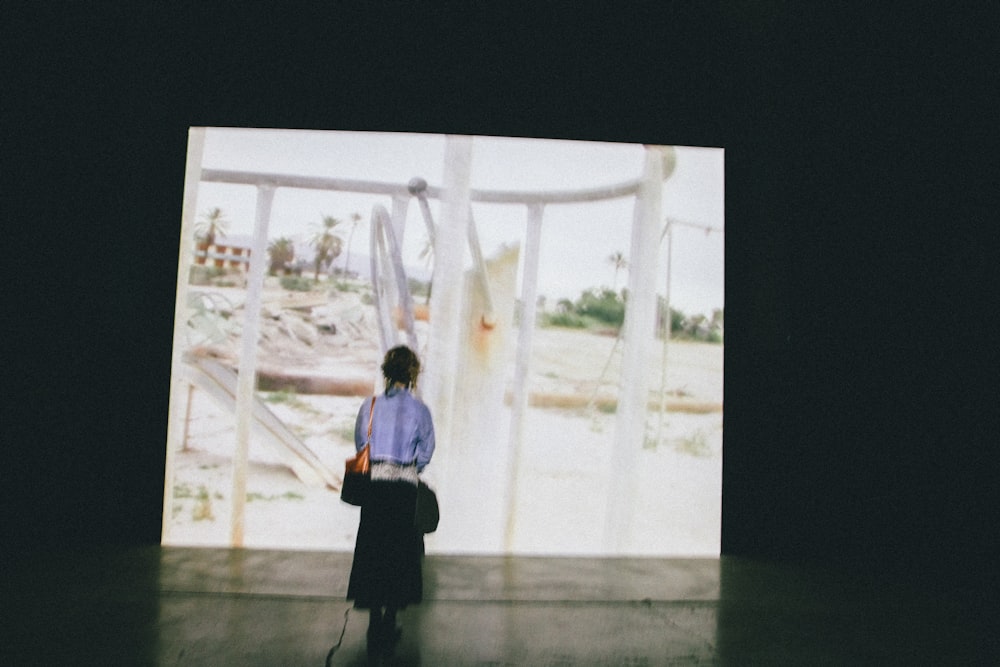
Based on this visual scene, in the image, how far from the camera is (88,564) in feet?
8.92

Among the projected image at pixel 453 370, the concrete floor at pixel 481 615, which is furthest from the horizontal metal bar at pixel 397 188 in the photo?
the concrete floor at pixel 481 615

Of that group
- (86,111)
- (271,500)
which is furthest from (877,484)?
(86,111)

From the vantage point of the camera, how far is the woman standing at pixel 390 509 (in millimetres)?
2027

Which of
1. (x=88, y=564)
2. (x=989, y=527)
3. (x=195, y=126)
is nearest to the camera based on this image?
Result: (x=88, y=564)

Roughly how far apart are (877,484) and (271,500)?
333 centimetres

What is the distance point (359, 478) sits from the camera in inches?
80.7

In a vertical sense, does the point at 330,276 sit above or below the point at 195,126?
below

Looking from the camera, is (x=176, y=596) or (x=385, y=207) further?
(x=385, y=207)

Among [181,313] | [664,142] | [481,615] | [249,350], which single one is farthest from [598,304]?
[181,313]

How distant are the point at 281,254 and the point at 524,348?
1467 mm

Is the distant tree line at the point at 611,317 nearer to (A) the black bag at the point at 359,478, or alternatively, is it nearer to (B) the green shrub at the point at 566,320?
(B) the green shrub at the point at 566,320

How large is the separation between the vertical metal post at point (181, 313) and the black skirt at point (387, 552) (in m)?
1.64

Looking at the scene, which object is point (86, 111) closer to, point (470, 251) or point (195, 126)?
point (195, 126)

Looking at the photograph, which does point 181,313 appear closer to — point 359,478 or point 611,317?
point 359,478
